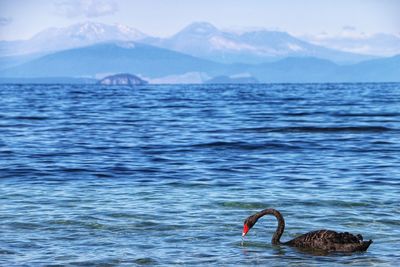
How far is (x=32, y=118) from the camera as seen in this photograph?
66000mm

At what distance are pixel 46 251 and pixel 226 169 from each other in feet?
49.5

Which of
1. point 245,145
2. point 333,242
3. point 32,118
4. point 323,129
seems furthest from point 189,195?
point 32,118

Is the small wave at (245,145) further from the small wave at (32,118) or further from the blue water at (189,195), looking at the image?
the small wave at (32,118)

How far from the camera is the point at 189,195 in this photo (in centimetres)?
2406

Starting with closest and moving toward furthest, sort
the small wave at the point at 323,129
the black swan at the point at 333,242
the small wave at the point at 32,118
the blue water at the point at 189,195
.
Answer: the black swan at the point at 333,242 < the blue water at the point at 189,195 < the small wave at the point at 323,129 < the small wave at the point at 32,118

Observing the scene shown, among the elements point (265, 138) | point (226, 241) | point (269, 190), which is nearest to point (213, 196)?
point (269, 190)

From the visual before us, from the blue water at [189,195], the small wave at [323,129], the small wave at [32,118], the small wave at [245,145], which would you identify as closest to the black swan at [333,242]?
the blue water at [189,195]

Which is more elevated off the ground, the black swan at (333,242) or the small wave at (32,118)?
the black swan at (333,242)

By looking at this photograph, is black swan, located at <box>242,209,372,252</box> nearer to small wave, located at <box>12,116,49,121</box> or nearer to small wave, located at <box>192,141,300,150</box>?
small wave, located at <box>192,141,300,150</box>

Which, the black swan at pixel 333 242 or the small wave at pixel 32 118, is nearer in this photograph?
the black swan at pixel 333 242

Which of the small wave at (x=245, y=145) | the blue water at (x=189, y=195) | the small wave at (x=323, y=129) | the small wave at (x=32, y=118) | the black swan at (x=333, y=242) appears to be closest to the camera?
the black swan at (x=333, y=242)

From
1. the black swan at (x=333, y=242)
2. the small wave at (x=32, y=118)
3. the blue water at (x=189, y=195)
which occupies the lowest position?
the small wave at (x=32, y=118)

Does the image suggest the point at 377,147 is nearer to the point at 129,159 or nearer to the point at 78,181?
the point at 129,159

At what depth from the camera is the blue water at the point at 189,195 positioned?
16578 mm
